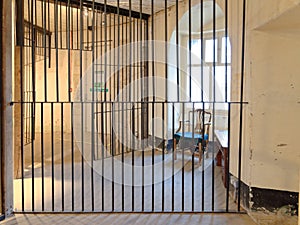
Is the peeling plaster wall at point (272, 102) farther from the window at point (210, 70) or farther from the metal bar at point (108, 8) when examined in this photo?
the metal bar at point (108, 8)

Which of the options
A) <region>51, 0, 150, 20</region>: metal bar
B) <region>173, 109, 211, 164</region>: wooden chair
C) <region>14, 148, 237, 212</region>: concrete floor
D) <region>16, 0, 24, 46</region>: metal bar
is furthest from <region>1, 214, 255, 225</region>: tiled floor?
<region>51, 0, 150, 20</region>: metal bar

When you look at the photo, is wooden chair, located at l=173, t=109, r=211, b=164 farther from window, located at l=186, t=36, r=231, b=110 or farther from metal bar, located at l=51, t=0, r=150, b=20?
metal bar, located at l=51, t=0, r=150, b=20

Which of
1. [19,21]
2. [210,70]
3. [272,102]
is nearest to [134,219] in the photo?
[272,102]

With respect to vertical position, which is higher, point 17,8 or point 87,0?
point 87,0

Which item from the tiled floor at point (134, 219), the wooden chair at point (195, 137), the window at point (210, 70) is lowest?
the tiled floor at point (134, 219)

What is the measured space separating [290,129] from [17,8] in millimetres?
3690

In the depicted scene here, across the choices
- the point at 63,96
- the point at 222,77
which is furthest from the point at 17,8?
the point at 63,96

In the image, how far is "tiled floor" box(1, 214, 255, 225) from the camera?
3.04m

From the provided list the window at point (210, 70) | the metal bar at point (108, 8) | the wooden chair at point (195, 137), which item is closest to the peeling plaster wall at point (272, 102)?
the wooden chair at point (195, 137)

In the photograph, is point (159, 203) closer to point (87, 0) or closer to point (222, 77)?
point (222, 77)

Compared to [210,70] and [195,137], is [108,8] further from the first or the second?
[195,137]

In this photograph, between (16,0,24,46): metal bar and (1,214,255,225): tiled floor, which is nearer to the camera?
(1,214,255,225): tiled floor

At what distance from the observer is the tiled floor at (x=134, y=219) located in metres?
3.04

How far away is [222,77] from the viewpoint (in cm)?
573
